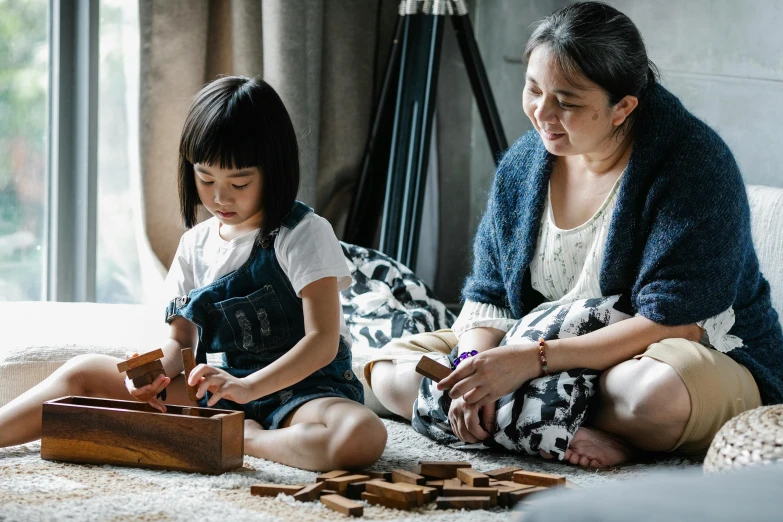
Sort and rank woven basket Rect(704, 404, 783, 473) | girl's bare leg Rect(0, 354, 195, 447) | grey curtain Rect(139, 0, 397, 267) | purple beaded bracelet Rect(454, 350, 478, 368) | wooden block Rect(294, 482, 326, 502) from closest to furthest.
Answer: woven basket Rect(704, 404, 783, 473), wooden block Rect(294, 482, 326, 502), girl's bare leg Rect(0, 354, 195, 447), purple beaded bracelet Rect(454, 350, 478, 368), grey curtain Rect(139, 0, 397, 267)

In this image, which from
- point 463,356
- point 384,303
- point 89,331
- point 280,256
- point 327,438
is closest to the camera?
point 327,438

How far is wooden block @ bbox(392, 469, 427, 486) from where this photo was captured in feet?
4.49

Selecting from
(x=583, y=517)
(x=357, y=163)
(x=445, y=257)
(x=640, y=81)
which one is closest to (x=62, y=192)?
(x=357, y=163)

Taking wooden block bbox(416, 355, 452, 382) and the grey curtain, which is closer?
wooden block bbox(416, 355, 452, 382)

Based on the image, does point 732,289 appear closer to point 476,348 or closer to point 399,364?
point 476,348

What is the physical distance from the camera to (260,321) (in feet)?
5.12

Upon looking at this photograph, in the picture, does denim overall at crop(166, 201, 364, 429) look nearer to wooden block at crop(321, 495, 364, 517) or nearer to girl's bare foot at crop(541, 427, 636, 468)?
wooden block at crop(321, 495, 364, 517)

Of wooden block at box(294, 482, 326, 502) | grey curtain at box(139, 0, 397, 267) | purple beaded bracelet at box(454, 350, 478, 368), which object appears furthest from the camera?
grey curtain at box(139, 0, 397, 267)

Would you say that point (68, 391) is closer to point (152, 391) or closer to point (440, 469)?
point (152, 391)

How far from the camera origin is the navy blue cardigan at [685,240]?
1.55m

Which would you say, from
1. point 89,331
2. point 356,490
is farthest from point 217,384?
point 89,331

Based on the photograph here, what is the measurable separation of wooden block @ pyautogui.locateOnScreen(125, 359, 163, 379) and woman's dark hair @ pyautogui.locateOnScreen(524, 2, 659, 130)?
30.3 inches

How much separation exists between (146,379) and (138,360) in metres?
0.04

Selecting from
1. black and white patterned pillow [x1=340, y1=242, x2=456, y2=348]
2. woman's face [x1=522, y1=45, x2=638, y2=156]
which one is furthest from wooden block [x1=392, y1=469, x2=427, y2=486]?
black and white patterned pillow [x1=340, y1=242, x2=456, y2=348]
